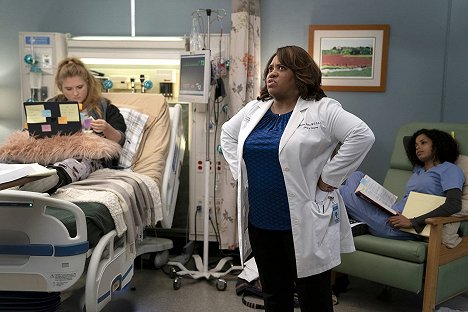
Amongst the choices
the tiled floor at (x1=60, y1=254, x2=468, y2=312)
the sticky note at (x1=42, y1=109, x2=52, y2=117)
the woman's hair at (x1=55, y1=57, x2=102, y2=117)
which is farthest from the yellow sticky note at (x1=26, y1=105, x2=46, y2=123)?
the tiled floor at (x1=60, y1=254, x2=468, y2=312)

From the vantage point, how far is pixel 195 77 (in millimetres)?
2932

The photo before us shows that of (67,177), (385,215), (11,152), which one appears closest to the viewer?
(67,177)

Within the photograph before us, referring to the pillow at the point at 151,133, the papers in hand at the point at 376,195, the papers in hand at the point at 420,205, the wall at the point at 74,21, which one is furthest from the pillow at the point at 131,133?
the papers in hand at the point at 420,205

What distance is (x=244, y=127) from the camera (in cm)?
182

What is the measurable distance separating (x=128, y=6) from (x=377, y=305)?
283cm

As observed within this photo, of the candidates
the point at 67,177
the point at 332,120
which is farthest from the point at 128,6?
the point at 332,120

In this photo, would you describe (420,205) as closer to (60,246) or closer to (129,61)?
(60,246)

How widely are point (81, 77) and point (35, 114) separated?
45 cm

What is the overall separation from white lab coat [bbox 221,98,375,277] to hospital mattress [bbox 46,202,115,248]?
0.84 metres

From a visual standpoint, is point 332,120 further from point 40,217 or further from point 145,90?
point 145,90

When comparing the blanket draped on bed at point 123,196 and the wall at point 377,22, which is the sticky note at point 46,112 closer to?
the blanket draped on bed at point 123,196

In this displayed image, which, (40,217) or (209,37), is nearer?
(40,217)

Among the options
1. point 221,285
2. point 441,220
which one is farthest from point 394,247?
point 221,285

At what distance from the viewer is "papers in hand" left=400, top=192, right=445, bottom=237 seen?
2610 millimetres
